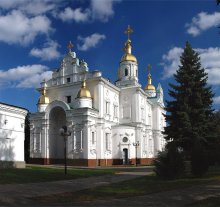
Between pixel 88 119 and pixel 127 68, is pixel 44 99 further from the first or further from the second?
pixel 127 68

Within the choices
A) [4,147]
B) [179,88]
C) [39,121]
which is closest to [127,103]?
[39,121]

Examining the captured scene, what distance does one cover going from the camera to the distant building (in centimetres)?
2917

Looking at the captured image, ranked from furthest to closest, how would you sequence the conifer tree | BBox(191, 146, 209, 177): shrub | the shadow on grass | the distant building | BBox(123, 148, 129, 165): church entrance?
1. BBox(123, 148, 129, 165): church entrance
2. the conifer tree
3. the distant building
4. BBox(191, 146, 209, 177): shrub
5. the shadow on grass

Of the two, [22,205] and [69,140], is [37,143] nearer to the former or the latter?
[69,140]

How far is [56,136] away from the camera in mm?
53844

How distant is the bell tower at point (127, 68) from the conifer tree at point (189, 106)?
22.8 meters

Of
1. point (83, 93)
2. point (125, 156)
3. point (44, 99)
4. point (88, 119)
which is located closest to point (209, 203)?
point (88, 119)

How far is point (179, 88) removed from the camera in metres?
36.3

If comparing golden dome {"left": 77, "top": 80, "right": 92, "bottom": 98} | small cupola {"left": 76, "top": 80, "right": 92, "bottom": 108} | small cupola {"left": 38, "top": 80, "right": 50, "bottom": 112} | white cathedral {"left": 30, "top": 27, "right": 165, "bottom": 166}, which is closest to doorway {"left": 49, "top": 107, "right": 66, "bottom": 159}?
white cathedral {"left": 30, "top": 27, "right": 165, "bottom": 166}

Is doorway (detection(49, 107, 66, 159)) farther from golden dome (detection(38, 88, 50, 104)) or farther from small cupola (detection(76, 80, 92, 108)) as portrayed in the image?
small cupola (detection(76, 80, 92, 108))

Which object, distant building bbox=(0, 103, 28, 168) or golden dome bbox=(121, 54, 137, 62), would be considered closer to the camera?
distant building bbox=(0, 103, 28, 168)

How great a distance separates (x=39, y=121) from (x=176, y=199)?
40.6 meters

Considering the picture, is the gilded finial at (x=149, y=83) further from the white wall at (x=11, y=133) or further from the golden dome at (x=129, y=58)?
the white wall at (x=11, y=133)

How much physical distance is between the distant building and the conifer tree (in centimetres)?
1426
